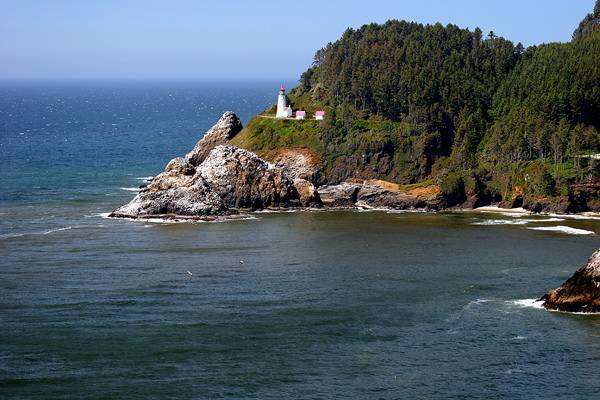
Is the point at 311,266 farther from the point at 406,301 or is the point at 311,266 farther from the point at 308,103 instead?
the point at 308,103

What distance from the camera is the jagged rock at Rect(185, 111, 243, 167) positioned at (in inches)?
6161

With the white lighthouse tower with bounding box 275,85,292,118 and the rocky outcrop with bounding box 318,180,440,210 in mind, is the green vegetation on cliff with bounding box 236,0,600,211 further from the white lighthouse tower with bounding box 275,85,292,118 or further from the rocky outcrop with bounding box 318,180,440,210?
the white lighthouse tower with bounding box 275,85,292,118

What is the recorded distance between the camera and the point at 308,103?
561ft

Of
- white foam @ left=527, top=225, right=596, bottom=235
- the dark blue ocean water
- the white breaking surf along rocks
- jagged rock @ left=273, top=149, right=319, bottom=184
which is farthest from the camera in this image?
jagged rock @ left=273, top=149, right=319, bottom=184

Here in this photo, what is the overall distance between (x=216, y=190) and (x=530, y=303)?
57558 mm

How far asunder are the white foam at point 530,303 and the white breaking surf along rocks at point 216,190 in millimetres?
50578

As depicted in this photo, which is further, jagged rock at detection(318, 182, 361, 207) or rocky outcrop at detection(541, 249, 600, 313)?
jagged rock at detection(318, 182, 361, 207)

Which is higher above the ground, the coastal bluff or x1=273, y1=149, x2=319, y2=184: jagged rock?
x1=273, y1=149, x2=319, y2=184: jagged rock

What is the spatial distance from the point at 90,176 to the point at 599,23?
101114 millimetres

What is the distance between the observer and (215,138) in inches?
6294

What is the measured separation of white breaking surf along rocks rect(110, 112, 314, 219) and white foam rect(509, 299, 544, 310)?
50.6m

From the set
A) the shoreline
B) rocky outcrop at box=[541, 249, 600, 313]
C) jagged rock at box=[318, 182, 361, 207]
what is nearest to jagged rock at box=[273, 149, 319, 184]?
jagged rock at box=[318, 182, 361, 207]

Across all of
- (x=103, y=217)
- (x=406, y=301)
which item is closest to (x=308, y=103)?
(x=103, y=217)

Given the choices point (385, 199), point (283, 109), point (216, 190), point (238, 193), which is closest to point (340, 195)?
point (385, 199)
